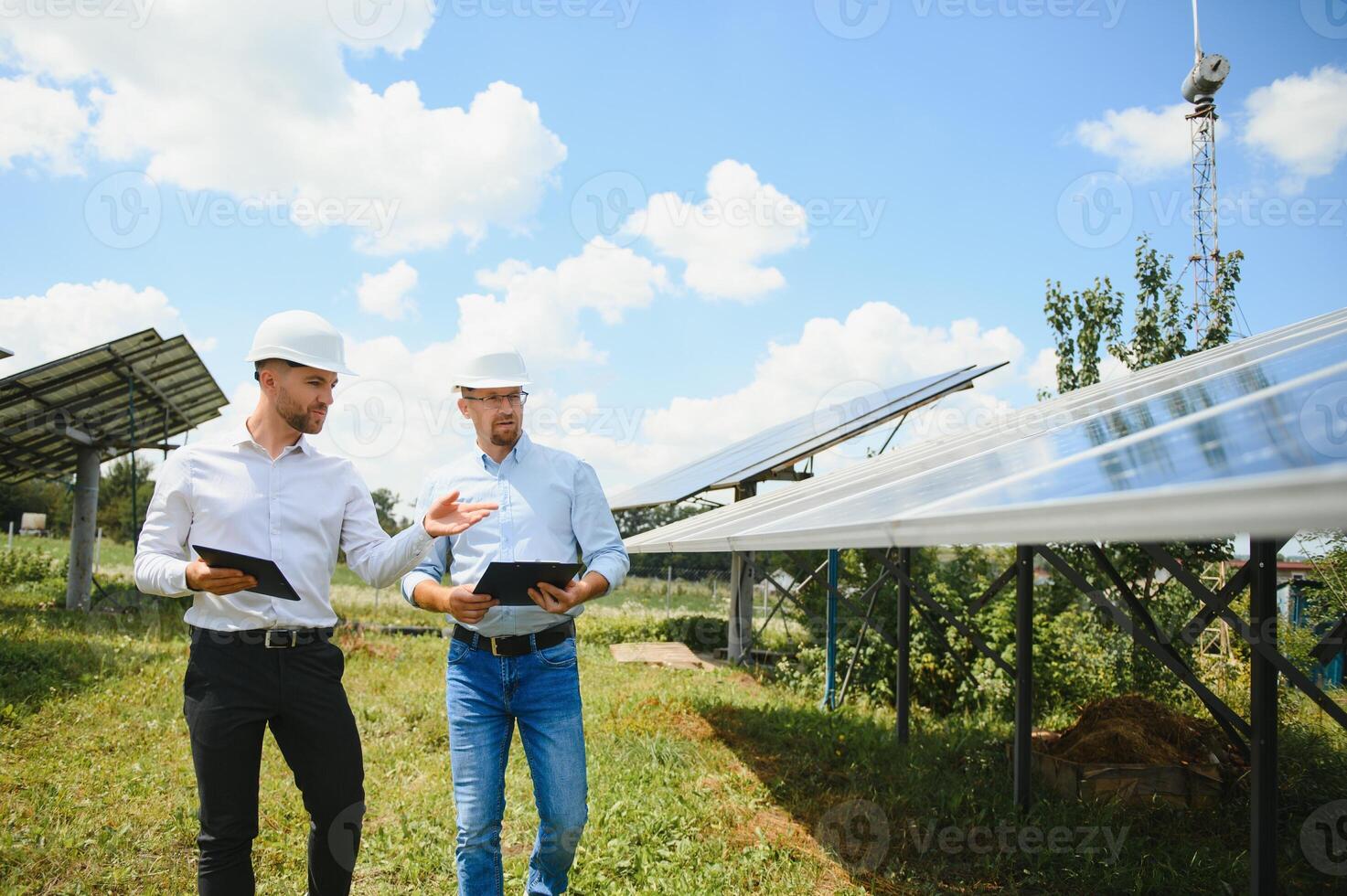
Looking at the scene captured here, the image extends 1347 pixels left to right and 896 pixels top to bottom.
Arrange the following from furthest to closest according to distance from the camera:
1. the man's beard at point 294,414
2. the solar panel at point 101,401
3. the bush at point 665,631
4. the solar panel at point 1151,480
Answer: the bush at point 665,631 → the solar panel at point 101,401 → the man's beard at point 294,414 → the solar panel at point 1151,480

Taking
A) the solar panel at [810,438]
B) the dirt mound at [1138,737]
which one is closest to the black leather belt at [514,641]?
the dirt mound at [1138,737]

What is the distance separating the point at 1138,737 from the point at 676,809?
11.2 feet

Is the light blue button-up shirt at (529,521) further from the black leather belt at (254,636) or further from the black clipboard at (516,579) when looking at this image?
the black leather belt at (254,636)

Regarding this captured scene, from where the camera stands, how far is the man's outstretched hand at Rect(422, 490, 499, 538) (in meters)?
2.99

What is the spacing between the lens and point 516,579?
9.78 feet

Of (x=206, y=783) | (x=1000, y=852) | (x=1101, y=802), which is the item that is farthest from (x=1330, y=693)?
(x=206, y=783)

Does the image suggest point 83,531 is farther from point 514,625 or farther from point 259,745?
point 514,625

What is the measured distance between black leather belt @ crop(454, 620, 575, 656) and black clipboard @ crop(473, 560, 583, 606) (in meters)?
0.20

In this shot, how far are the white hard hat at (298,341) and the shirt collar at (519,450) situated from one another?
69 centimetres

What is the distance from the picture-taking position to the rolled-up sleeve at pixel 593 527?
3.30 meters

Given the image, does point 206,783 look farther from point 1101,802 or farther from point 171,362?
point 171,362

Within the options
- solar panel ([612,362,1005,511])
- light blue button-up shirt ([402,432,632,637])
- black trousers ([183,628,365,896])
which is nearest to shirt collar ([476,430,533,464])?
light blue button-up shirt ([402,432,632,637])

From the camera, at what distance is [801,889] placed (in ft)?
13.4

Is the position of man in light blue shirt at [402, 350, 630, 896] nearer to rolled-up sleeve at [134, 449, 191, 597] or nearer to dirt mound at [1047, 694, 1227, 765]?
rolled-up sleeve at [134, 449, 191, 597]
